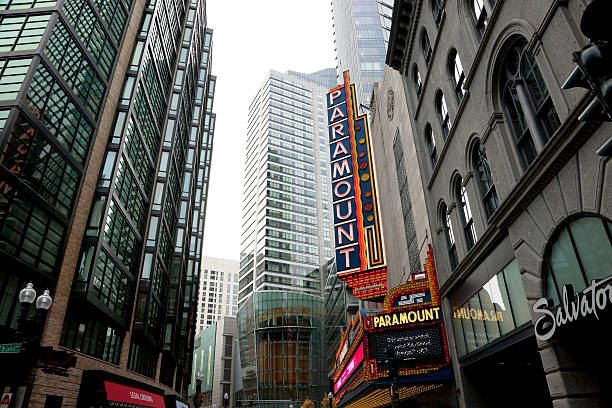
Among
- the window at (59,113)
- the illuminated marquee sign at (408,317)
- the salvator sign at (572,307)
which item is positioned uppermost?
the window at (59,113)

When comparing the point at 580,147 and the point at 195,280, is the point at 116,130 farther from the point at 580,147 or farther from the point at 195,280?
the point at 195,280

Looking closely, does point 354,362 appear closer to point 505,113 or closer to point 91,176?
point 505,113

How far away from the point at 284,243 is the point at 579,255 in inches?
3896

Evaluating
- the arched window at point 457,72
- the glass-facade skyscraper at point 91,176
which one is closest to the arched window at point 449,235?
the arched window at point 457,72

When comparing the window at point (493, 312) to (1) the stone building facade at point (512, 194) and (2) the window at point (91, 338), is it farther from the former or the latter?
(2) the window at point (91, 338)

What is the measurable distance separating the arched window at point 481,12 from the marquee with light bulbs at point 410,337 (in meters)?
11.0

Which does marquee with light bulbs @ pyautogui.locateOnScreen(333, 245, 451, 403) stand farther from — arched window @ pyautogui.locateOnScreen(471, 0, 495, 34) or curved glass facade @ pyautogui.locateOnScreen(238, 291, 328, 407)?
curved glass facade @ pyautogui.locateOnScreen(238, 291, 328, 407)

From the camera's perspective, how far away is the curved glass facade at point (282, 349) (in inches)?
2933

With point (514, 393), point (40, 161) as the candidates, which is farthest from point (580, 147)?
point (40, 161)

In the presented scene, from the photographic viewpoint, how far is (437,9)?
19.6m

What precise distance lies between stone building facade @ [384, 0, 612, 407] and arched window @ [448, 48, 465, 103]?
69 mm

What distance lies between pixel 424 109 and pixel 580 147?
1321 centimetres

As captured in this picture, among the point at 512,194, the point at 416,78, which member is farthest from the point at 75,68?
the point at 512,194

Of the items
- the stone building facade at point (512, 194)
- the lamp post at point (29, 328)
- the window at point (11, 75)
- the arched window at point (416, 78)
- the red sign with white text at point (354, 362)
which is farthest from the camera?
the arched window at point (416, 78)
